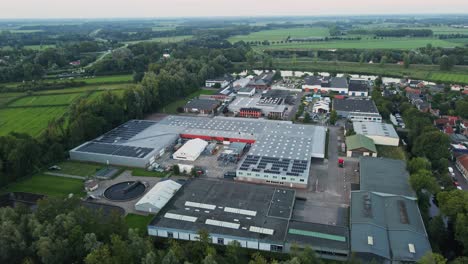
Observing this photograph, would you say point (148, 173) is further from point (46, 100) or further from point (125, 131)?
point (46, 100)

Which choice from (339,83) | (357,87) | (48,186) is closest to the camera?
(48,186)

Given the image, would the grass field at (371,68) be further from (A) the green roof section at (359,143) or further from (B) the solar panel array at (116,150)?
(B) the solar panel array at (116,150)

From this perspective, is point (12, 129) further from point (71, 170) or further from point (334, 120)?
point (334, 120)

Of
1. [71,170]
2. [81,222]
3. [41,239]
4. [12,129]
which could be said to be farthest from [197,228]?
[12,129]

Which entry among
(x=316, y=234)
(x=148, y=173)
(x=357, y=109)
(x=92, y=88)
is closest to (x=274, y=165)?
(x=316, y=234)

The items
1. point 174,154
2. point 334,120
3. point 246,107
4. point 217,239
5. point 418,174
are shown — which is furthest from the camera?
point 246,107

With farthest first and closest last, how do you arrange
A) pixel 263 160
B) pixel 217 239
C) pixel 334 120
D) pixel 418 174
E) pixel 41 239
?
1. pixel 334 120
2. pixel 263 160
3. pixel 418 174
4. pixel 217 239
5. pixel 41 239

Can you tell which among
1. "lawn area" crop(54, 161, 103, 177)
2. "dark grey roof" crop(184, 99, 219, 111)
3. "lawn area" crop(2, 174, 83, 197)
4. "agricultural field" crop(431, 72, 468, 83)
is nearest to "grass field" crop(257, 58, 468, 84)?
"agricultural field" crop(431, 72, 468, 83)
